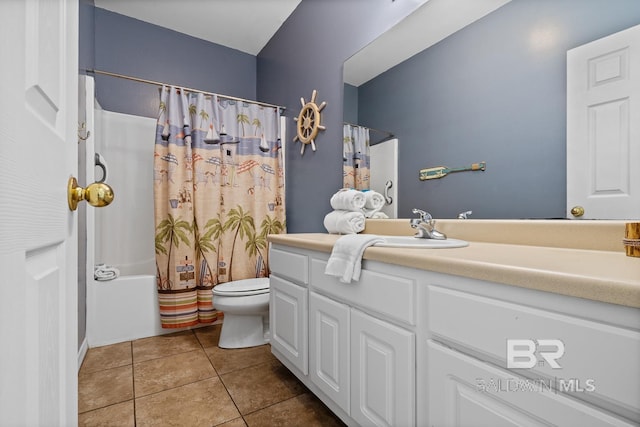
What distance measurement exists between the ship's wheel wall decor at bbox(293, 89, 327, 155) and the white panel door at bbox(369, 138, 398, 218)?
535mm

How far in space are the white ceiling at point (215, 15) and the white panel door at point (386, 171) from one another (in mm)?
1557

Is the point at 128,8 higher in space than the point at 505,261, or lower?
higher

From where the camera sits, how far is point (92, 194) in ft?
1.86

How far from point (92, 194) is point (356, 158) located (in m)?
1.55

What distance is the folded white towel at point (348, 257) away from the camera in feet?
3.50

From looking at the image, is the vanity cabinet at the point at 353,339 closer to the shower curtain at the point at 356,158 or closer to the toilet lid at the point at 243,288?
the toilet lid at the point at 243,288
